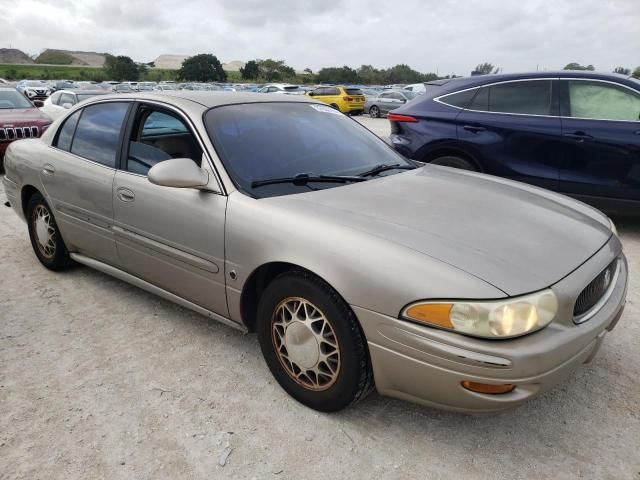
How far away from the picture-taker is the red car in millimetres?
7953

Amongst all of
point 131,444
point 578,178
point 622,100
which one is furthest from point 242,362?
point 622,100

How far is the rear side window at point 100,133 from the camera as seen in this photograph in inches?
132

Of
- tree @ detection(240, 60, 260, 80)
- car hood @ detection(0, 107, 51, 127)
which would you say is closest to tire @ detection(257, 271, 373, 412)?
car hood @ detection(0, 107, 51, 127)

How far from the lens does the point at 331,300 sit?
7.09 ft

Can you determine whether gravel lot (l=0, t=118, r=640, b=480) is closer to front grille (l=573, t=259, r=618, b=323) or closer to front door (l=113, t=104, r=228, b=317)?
front door (l=113, t=104, r=228, b=317)

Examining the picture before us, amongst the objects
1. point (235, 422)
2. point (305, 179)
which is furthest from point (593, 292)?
point (235, 422)

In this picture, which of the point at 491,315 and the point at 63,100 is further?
the point at 63,100

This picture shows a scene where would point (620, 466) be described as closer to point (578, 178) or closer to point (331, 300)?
point (331, 300)

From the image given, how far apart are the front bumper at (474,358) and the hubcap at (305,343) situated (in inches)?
9.2

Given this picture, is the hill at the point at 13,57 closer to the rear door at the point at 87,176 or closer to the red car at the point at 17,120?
the red car at the point at 17,120

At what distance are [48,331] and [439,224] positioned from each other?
8.33 ft

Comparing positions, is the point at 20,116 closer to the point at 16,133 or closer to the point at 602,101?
the point at 16,133

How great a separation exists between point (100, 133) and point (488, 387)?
118 inches

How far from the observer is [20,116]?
329 inches
